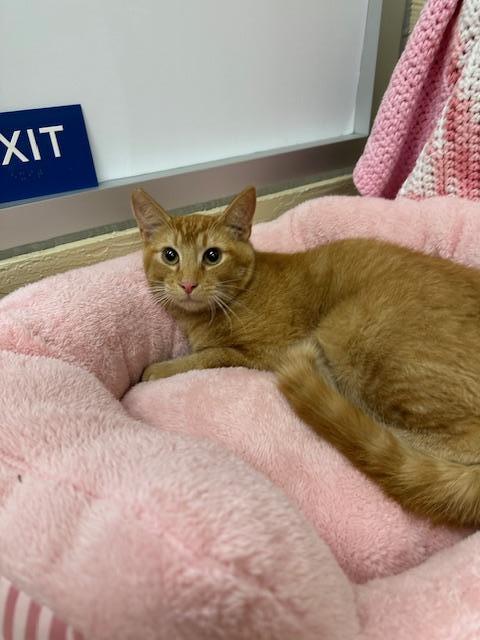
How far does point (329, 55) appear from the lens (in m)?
1.49

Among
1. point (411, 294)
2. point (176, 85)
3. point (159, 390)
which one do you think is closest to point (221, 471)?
point (159, 390)

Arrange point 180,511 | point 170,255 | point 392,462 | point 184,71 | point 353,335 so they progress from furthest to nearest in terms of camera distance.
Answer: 1. point 184,71
2. point 170,255
3. point 353,335
4. point 392,462
5. point 180,511

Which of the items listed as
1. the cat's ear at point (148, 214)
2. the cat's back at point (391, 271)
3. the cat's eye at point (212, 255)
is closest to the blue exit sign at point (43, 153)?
the cat's ear at point (148, 214)

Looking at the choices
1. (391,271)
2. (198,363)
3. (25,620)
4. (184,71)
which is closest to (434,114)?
(391,271)

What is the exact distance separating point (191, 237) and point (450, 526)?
770mm

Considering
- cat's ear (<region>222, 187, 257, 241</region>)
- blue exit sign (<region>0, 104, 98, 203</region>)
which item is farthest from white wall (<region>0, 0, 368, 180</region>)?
cat's ear (<region>222, 187, 257, 241</region>)

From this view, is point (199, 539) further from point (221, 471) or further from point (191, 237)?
point (191, 237)

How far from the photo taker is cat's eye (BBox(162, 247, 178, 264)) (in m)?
1.12

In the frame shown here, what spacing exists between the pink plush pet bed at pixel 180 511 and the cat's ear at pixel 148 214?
128 mm

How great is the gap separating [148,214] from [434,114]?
2.81ft

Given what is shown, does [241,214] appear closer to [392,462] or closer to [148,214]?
[148,214]

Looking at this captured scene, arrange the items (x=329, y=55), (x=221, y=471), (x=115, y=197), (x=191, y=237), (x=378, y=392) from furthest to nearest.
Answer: (x=329, y=55), (x=115, y=197), (x=191, y=237), (x=378, y=392), (x=221, y=471)

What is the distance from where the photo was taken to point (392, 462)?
31.3 inches

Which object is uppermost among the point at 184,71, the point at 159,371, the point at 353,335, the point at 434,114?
the point at 184,71
